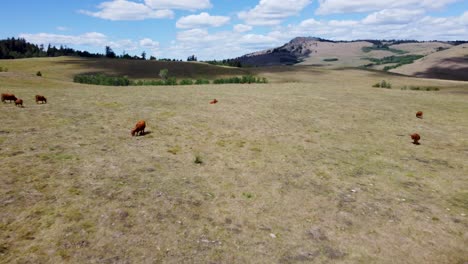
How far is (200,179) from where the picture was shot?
52.2ft

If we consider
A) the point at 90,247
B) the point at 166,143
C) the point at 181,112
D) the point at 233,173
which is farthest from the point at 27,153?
the point at 181,112

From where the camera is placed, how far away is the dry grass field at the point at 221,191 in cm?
1055

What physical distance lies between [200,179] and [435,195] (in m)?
11.0

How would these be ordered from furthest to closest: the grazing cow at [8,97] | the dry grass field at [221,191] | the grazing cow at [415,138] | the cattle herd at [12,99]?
the grazing cow at [8,97], the cattle herd at [12,99], the grazing cow at [415,138], the dry grass field at [221,191]

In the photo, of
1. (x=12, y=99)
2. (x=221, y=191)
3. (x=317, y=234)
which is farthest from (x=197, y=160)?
(x=12, y=99)

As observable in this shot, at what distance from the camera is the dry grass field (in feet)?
34.6

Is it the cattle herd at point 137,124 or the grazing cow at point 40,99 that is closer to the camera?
the cattle herd at point 137,124

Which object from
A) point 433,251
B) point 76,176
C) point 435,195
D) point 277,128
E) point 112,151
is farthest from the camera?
point 277,128

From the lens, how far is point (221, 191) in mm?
14766

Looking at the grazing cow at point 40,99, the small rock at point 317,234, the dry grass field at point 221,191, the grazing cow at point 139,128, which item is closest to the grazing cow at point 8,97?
the grazing cow at point 40,99

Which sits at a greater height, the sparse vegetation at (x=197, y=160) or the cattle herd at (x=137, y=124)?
the cattle herd at (x=137, y=124)

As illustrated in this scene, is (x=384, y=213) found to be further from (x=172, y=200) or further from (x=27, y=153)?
(x=27, y=153)

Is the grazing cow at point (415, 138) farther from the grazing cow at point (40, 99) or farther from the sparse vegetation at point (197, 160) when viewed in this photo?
the grazing cow at point (40, 99)

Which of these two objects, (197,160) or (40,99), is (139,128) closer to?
(197,160)
